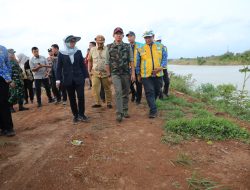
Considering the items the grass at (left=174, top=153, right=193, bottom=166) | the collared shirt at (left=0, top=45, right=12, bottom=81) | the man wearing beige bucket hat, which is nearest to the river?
the man wearing beige bucket hat

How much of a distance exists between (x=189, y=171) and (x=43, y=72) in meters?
5.35

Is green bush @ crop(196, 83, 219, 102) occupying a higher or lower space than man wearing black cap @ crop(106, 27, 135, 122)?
lower

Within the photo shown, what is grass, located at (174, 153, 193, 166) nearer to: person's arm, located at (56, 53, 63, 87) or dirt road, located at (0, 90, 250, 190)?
dirt road, located at (0, 90, 250, 190)

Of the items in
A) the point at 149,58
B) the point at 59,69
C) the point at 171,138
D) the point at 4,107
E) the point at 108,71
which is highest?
the point at 149,58

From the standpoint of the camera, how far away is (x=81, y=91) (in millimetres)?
5242

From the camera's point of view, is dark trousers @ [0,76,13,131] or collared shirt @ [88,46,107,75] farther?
collared shirt @ [88,46,107,75]

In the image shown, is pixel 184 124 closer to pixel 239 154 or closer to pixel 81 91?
pixel 239 154

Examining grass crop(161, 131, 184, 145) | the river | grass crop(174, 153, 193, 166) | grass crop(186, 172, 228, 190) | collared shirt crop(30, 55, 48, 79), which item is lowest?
the river

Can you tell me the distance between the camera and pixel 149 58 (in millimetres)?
5527

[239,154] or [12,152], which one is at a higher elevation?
[12,152]

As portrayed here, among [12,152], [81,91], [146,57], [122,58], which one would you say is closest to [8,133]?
[12,152]

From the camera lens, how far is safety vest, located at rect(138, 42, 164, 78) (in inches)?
217

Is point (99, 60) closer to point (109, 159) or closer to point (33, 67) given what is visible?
point (33, 67)

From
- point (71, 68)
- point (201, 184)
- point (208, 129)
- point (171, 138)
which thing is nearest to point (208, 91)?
point (208, 129)
